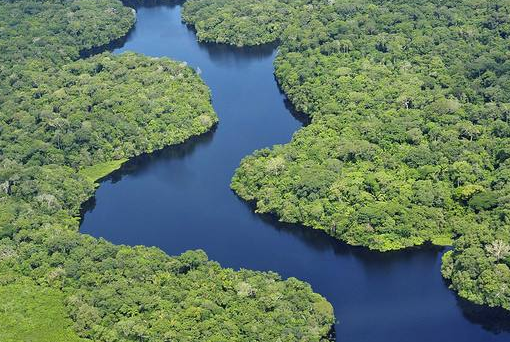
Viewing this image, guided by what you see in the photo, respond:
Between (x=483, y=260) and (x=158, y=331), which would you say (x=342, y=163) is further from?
(x=158, y=331)

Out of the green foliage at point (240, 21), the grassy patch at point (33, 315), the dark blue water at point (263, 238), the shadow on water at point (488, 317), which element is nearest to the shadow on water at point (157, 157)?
the dark blue water at point (263, 238)

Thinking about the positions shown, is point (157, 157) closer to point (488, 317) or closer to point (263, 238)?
point (263, 238)

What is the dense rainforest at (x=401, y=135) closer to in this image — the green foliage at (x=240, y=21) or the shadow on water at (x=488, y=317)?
the green foliage at (x=240, y=21)

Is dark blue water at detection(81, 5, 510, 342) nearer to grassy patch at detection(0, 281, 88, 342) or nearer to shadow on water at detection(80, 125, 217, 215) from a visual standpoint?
shadow on water at detection(80, 125, 217, 215)

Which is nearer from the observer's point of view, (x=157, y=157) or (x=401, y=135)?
(x=401, y=135)

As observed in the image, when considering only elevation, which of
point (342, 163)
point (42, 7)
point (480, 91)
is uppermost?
point (480, 91)

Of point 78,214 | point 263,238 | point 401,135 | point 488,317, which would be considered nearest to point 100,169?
point 78,214

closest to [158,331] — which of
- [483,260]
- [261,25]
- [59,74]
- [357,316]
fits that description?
[357,316]
